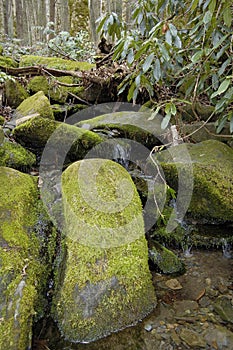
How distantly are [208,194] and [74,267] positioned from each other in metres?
1.68

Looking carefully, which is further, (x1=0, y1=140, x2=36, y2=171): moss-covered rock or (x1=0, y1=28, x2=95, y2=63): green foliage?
(x1=0, y1=28, x2=95, y2=63): green foliage

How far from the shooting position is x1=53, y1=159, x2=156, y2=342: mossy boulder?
1993mm

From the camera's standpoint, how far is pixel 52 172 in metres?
3.50

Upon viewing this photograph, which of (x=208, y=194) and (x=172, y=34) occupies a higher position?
(x=172, y=34)

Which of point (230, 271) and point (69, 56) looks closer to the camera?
point (230, 271)

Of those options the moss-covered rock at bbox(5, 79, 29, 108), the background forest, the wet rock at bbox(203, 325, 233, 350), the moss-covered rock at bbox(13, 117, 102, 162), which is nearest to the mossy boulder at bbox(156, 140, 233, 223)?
the background forest

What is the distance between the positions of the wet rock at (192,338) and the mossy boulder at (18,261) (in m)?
1.07

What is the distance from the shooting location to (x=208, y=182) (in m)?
3.09

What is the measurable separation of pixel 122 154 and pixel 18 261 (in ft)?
7.77

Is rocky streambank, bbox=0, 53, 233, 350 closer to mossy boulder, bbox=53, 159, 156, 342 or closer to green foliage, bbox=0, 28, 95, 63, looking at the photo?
mossy boulder, bbox=53, 159, 156, 342

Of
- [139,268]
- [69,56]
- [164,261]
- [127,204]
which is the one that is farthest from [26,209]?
[69,56]

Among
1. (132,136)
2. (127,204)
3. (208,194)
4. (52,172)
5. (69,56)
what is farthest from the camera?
(69,56)

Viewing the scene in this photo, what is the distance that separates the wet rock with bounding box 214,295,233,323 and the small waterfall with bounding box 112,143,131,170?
6.88 feet

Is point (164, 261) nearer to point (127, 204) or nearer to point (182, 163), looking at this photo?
point (127, 204)
